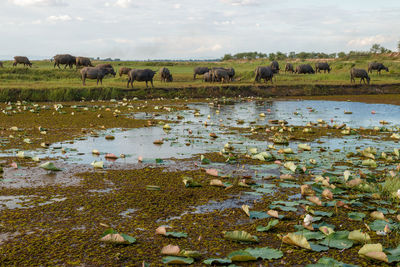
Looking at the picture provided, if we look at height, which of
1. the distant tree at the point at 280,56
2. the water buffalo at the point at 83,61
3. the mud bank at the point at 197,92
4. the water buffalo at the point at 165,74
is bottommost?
Result: the mud bank at the point at 197,92

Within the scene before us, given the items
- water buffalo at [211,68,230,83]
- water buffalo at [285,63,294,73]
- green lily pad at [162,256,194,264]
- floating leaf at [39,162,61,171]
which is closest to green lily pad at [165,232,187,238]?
green lily pad at [162,256,194,264]

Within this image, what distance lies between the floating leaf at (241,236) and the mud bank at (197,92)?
18.5m

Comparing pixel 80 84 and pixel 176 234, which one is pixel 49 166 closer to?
pixel 176 234

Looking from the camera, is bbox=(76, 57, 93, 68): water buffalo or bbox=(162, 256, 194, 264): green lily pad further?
bbox=(76, 57, 93, 68): water buffalo

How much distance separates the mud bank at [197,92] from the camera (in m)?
20.1

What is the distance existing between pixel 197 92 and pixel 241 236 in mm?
20582

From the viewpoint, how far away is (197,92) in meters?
24.1

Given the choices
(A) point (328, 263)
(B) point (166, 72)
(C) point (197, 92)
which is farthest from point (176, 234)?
(B) point (166, 72)

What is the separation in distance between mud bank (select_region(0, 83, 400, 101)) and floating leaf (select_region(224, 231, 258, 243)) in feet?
60.8

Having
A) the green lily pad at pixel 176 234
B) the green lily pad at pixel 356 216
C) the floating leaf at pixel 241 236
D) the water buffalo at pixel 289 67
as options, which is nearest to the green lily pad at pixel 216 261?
the floating leaf at pixel 241 236

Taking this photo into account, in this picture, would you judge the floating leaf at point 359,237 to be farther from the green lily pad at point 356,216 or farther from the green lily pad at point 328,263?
the green lily pad at point 356,216

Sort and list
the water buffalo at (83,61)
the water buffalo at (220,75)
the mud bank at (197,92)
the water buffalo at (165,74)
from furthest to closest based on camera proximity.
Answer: the water buffalo at (83,61)
the water buffalo at (220,75)
the water buffalo at (165,74)
the mud bank at (197,92)

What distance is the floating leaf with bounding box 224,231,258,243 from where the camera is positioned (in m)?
3.89

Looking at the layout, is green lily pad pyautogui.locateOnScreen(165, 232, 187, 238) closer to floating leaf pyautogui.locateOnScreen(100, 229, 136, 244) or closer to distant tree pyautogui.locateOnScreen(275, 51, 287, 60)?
floating leaf pyautogui.locateOnScreen(100, 229, 136, 244)
